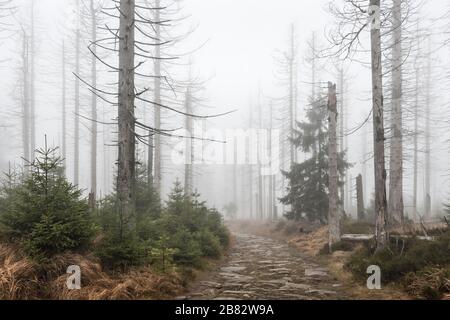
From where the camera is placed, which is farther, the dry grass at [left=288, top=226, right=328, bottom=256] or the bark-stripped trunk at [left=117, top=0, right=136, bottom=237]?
the dry grass at [left=288, top=226, right=328, bottom=256]

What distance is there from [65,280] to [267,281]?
428 centimetres

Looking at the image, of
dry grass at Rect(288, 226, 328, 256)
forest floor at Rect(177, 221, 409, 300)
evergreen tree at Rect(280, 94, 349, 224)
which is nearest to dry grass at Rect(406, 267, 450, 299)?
forest floor at Rect(177, 221, 409, 300)

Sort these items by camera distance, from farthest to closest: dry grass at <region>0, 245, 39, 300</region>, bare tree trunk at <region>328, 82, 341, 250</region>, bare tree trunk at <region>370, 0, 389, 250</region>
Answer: bare tree trunk at <region>328, 82, 341, 250</region> < bare tree trunk at <region>370, 0, 389, 250</region> < dry grass at <region>0, 245, 39, 300</region>

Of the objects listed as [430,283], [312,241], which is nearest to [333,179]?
[312,241]

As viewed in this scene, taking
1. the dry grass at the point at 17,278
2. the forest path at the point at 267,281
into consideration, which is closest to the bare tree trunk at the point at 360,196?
the forest path at the point at 267,281

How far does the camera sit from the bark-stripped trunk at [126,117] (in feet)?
24.0

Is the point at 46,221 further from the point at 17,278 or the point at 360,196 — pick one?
the point at 360,196

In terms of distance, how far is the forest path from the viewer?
6133mm

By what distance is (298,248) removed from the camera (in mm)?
13133

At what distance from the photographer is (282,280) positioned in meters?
7.46

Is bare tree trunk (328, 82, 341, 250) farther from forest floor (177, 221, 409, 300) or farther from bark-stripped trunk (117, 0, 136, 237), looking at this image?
bark-stripped trunk (117, 0, 136, 237)

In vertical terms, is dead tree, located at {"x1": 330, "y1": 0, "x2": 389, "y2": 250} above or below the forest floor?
above
